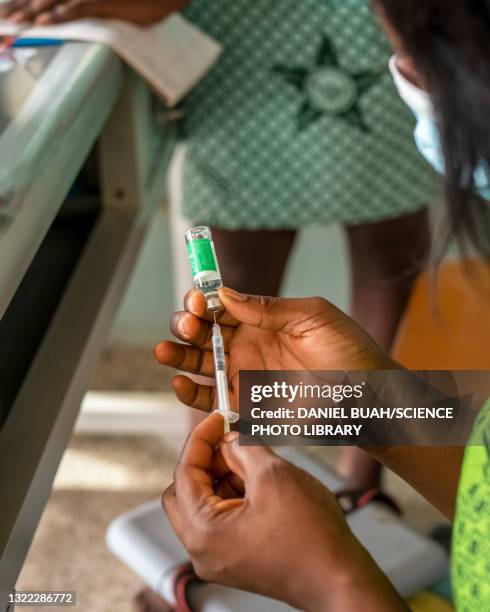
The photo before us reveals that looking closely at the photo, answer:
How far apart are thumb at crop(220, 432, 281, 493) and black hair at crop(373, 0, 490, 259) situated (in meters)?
0.22

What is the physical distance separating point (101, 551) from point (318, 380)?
912 mm

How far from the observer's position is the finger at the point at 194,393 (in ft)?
2.55

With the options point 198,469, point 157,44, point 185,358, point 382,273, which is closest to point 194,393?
point 185,358

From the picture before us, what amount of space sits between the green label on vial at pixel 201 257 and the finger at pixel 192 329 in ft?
0.13

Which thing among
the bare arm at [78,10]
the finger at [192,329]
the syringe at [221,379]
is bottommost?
the syringe at [221,379]

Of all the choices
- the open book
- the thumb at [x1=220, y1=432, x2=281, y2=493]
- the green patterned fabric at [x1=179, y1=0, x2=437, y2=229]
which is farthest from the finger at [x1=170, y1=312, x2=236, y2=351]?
the green patterned fabric at [x1=179, y1=0, x2=437, y2=229]

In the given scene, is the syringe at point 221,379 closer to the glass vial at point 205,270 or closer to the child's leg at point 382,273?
the glass vial at point 205,270

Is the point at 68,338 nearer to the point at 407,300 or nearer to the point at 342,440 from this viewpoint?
the point at 342,440

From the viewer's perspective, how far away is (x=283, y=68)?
1.25 m

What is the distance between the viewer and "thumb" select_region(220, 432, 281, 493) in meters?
0.63

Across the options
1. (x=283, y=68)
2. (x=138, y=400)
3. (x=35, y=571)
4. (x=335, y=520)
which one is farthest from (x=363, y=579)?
(x=138, y=400)

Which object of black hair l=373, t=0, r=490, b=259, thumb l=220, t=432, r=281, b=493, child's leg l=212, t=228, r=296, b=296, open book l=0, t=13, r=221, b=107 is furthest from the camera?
child's leg l=212, t=228, r=296, b=296

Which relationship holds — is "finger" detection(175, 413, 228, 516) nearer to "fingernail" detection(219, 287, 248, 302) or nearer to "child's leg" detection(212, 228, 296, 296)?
"fingernail" detection(219, 287, 248, 302)

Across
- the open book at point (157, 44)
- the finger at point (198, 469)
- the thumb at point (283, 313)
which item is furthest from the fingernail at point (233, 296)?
the open book at point (157, 44)
